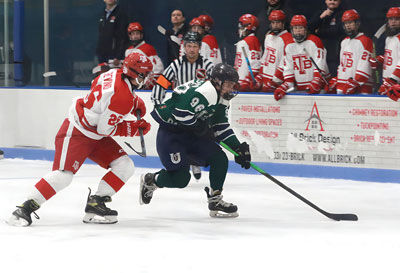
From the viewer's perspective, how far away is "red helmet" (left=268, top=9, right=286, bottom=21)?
729cm

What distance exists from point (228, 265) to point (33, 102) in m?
5.56

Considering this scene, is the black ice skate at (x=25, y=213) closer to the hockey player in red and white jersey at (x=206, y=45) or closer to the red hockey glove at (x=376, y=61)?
the red hockey glove at (x=376, y=61)

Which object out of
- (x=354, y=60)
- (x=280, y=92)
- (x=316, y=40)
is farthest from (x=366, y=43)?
(x=280, y=92)

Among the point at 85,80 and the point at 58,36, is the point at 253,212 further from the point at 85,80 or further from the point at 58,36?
the point at 58,36

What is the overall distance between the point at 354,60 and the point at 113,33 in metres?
2.98

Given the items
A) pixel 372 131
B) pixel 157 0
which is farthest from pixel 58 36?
pixel 372 131

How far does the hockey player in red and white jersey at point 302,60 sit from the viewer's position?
7.03m

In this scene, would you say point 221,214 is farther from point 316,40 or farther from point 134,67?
point 316,40

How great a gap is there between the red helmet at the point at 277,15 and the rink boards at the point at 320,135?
2.51 ft

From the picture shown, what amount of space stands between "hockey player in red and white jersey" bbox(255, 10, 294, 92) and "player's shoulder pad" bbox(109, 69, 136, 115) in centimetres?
315

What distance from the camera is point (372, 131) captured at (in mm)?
6590

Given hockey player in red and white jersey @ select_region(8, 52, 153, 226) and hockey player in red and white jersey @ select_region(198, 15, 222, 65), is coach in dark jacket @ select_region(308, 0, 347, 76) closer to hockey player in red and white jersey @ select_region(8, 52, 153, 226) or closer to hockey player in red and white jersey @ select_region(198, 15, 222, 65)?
hockey player in red and white jersey @ select_region(198, 15, 222, 65)

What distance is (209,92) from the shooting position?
4.50 meters

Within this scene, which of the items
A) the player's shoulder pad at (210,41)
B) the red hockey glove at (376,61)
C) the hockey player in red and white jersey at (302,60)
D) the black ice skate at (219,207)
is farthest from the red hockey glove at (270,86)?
the black ice skate at (219,207)
